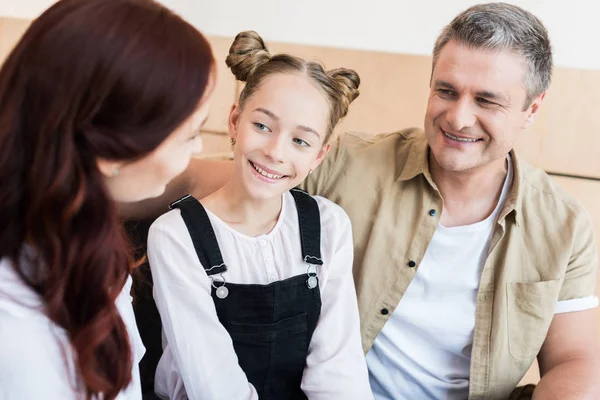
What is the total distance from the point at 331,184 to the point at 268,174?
0.32 metres

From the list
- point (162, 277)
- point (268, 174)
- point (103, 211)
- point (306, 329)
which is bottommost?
point (306, 329)

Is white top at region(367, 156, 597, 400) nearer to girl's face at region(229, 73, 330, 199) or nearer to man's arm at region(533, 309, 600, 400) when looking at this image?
man's arm at region(533, 309, 600, 400)

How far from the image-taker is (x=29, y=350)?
0.78 m

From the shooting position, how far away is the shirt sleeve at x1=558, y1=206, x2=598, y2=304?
151cm

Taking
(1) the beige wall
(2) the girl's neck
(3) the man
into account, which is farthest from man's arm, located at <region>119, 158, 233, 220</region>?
(1) the beige wall

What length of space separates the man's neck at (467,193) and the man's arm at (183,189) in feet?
1.69

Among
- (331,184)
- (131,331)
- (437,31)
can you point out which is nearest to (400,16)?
(437,31)

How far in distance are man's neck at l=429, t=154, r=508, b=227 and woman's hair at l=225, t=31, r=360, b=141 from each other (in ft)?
1.07

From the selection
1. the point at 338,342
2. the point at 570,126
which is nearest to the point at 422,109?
the point at 570,126

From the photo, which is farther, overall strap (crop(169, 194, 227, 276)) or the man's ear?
the man's ear

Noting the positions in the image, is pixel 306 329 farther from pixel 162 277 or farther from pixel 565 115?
pixel 565 115

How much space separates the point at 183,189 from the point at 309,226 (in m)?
0.34

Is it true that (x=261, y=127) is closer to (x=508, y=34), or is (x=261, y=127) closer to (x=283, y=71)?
(x=283, y=71)

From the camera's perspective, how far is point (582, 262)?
1520 mm
